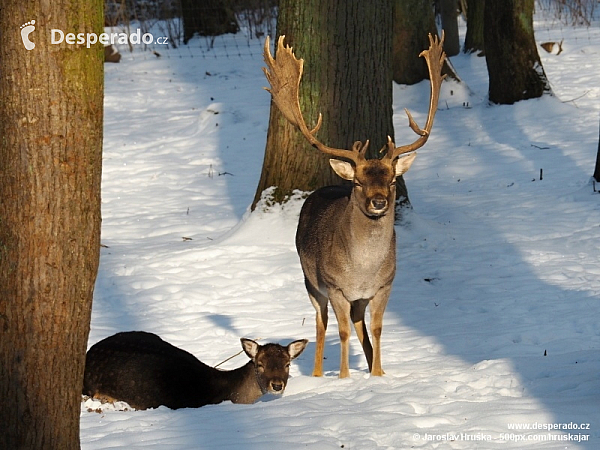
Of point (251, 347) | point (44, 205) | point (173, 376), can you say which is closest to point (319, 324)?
point (251, 347)

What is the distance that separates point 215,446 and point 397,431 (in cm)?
101

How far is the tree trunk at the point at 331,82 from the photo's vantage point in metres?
10.7

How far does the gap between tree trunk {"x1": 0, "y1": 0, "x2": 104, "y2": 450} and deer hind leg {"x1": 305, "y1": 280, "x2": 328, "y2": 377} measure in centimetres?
347

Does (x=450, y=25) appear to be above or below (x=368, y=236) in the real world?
above

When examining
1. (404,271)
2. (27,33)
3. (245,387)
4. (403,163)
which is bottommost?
(404,271)

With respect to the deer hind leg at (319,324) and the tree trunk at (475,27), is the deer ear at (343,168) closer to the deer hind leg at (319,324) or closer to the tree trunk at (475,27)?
the deer hind leg at (319,324)

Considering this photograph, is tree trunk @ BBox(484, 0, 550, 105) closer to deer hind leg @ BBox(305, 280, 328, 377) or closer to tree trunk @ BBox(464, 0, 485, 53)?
tree trunk @ BBox(464, 0, 485, 53)

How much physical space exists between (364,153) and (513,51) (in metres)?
9.04

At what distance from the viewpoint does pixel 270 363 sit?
277 inches

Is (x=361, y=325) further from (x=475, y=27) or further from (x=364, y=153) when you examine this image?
(x=475, y=27)

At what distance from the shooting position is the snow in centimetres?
577

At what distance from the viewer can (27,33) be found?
3.93 m

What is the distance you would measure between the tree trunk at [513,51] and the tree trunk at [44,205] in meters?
12.2

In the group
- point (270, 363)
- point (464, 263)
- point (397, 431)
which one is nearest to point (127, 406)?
point (270, 363)
